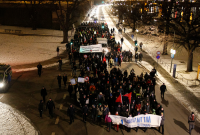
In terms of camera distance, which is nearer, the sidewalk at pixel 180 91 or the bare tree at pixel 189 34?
the sidewalk at pixel 180 91

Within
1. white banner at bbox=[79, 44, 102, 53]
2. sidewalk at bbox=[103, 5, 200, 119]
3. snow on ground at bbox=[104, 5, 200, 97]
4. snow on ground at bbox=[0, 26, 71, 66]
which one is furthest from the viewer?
snow on ground at bbox=[0, 26, 71, 66]

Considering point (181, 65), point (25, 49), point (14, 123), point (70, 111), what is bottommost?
point (14, 123)

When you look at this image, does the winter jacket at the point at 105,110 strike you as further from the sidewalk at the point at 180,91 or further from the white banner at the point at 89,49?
the white banner at the point at 89,49

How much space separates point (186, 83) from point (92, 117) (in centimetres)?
1074

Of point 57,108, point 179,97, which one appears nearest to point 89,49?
point 57,108

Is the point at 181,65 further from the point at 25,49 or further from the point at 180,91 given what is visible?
the point at 25,49

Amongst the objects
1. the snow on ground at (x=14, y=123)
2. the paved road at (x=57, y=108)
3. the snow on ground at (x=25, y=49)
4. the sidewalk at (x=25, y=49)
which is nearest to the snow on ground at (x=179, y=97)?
the paved road at (x=57, y=108)

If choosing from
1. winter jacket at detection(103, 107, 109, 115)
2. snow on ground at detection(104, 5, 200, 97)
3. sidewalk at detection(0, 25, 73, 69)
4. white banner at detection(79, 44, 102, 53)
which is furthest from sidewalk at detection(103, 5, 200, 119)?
sidewalk at detection(0, 25, 73, 69)

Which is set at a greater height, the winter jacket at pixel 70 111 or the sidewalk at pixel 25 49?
the sidewalk at pixel 25 49

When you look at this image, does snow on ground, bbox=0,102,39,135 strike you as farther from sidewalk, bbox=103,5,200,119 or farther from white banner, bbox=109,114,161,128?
sidewalk, bbox=103,5,200,119

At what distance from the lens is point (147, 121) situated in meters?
11.0

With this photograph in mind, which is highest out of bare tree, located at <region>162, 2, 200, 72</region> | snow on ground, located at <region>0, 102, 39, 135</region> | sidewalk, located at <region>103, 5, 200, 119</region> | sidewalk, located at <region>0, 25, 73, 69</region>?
bare tree, located at <region>162, 2, 200, 72</region>

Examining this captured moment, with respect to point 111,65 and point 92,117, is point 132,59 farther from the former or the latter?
point 92,117

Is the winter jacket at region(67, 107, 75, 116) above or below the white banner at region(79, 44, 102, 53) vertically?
below
